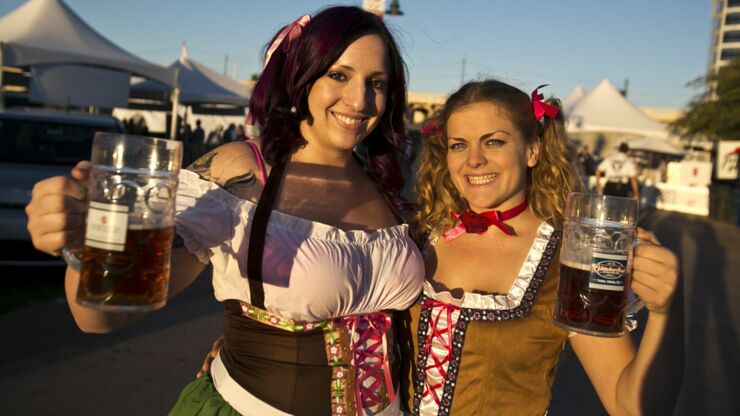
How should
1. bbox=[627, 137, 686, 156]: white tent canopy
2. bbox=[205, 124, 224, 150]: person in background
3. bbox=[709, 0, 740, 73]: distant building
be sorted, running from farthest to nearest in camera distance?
bbox=[709, 0, 740, 73]: distant building < bbox=[627, 137, 686, 156]: white tent canopy < bbox=[205, 124, 224, 150]: person in background

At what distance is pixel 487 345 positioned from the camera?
2.19 m

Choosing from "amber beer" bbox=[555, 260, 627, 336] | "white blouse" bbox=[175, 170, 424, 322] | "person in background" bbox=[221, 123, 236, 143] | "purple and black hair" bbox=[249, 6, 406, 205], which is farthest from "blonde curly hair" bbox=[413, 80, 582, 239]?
"person in background" bbox=[221, 123, 236, 143]

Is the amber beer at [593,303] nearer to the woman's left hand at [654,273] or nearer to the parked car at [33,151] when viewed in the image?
the woman's left hand at [654,273]

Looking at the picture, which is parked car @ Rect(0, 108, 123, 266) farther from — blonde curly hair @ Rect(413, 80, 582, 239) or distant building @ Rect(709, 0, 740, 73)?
distant building @ Rect(709, 0, 740, 73)

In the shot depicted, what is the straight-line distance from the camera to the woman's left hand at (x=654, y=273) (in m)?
1.77

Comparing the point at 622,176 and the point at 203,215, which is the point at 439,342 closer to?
the point at 203,215

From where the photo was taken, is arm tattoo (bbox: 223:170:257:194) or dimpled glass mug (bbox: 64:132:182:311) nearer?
dimpled glass mug (bbox: 64:132:182:311)

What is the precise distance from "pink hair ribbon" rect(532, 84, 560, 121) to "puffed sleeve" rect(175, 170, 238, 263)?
1.19 m

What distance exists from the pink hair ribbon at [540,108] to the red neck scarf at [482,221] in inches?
13.5

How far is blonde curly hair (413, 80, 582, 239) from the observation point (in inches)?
99.2

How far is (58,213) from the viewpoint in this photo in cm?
145

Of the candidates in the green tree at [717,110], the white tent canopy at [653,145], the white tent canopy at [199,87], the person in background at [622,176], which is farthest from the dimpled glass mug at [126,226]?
the green tree at [717,110]

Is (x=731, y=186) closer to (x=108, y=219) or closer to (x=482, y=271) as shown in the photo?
(x=482, y=271)

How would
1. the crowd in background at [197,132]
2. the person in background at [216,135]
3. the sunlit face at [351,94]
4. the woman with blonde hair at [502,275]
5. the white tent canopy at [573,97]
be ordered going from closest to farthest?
the woman with blonde hair at [502,275]
the sunlit face at [351,94]
the crowd in background at [197,132]
the person in background at [216,135]
the white tent canopy at [573,97]
